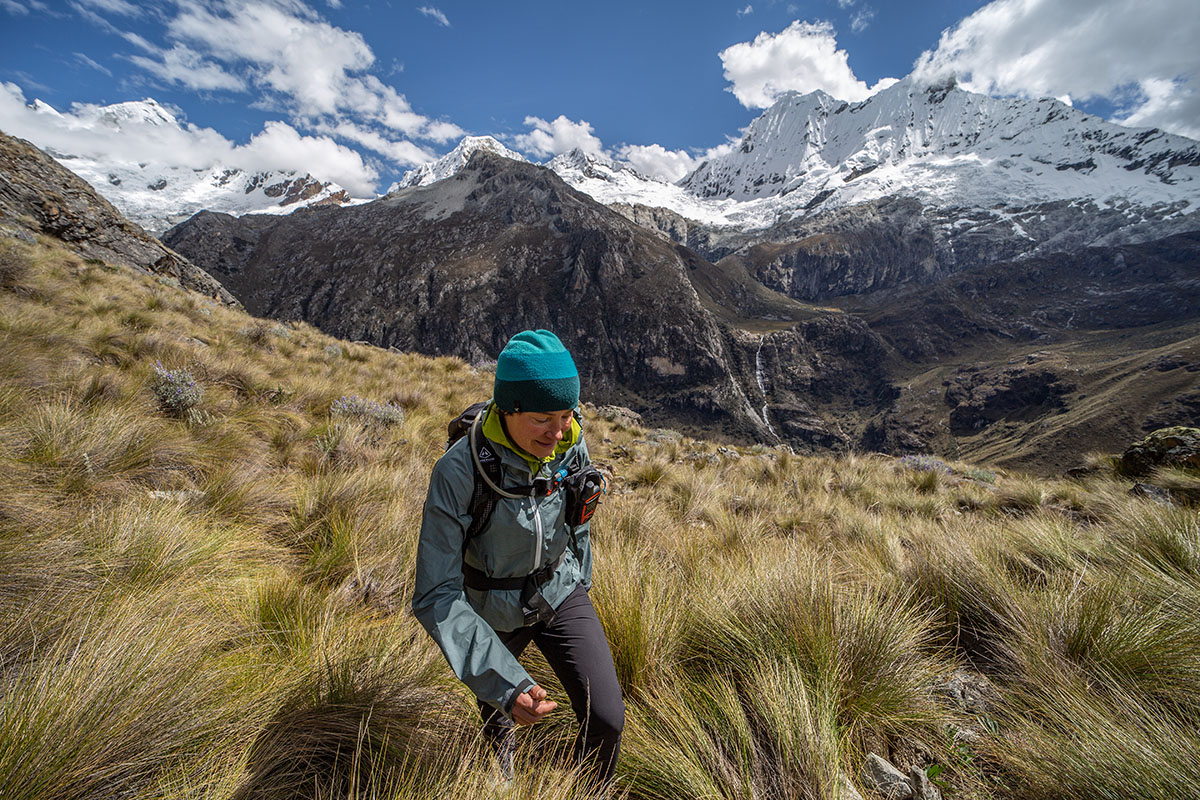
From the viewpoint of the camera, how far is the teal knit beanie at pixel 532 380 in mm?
1892

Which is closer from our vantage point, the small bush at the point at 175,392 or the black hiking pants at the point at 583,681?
Answer: the black hiking pants at the point at 583,681

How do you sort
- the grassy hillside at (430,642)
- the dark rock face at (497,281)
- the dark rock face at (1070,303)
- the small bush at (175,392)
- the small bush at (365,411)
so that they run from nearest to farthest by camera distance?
the grassy hillside at (430,642)
the small bush at (175,392)
the small bush at (365,411)
the dark rock face at (497,281)
the dark rock face at (1070,303)

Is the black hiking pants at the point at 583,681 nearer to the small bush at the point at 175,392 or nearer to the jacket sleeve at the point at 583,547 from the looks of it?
the jacket sleeve at the point at 583,547

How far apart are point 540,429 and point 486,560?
631mm

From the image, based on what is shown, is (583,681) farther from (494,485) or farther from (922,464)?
(922,464)

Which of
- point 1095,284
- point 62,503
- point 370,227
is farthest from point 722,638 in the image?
point 1095,284

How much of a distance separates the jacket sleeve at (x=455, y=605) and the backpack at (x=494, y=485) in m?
0.06

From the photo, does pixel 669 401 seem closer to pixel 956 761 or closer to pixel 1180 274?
pixel 956 761

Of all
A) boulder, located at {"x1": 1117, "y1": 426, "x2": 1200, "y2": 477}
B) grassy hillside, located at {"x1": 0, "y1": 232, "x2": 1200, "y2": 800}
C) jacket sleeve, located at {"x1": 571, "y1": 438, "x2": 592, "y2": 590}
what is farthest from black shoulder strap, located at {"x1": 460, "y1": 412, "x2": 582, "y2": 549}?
boulder, located at {"x1": 1117, "y1": 426, "x2": 1200, "y2": 477}

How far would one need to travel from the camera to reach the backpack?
6.12 ft

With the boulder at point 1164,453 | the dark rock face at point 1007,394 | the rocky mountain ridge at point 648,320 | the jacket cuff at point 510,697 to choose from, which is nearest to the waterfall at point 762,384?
the rocky mountain ridge at point 648,320

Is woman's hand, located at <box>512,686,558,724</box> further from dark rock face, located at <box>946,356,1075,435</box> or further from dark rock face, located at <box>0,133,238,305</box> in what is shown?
dark rock face, located at <box>946,356,1075,435</box>

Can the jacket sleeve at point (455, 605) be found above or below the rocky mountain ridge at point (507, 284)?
below

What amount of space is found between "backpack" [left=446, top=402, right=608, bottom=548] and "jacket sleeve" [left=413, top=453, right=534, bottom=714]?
0.06 m
